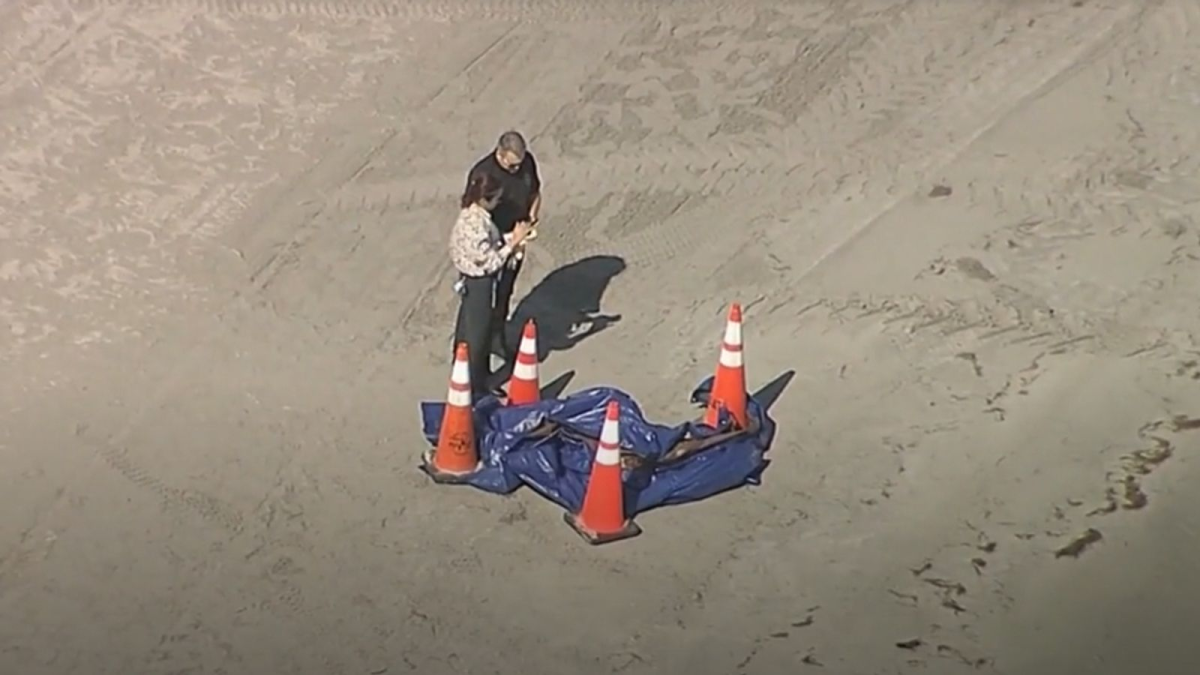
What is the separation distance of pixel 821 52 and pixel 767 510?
556 centimetres

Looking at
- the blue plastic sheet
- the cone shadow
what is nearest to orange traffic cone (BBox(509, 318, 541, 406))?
the blue plastic sheet

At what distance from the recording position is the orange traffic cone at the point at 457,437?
8.95 metres

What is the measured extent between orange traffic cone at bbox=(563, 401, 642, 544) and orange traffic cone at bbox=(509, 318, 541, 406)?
95cm

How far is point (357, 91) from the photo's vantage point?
13.2m

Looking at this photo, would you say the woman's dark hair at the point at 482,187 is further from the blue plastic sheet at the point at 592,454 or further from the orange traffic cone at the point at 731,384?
the orange traffic cone at the point at 731,384

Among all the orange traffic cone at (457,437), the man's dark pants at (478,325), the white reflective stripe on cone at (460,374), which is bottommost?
the orange traffic cone at (457,437)

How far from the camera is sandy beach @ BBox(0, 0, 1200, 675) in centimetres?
806

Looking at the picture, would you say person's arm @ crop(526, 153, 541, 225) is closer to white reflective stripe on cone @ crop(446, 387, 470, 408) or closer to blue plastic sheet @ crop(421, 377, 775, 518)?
blue plastic sheet @ crop(421, 377, 775, 518)

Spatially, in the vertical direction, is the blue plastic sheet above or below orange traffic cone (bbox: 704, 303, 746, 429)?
below

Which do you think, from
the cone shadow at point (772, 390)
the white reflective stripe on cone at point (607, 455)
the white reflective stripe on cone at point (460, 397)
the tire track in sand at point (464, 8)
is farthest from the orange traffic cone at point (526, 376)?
the tire track in sand at point (464, 8)

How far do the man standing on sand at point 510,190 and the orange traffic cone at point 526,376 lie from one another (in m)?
0.51

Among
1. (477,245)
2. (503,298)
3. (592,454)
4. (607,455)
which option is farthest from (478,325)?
(607,455)

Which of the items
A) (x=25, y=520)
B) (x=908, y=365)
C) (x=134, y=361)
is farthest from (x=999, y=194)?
(x=25, y=520)

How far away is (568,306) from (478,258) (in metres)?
1.86
